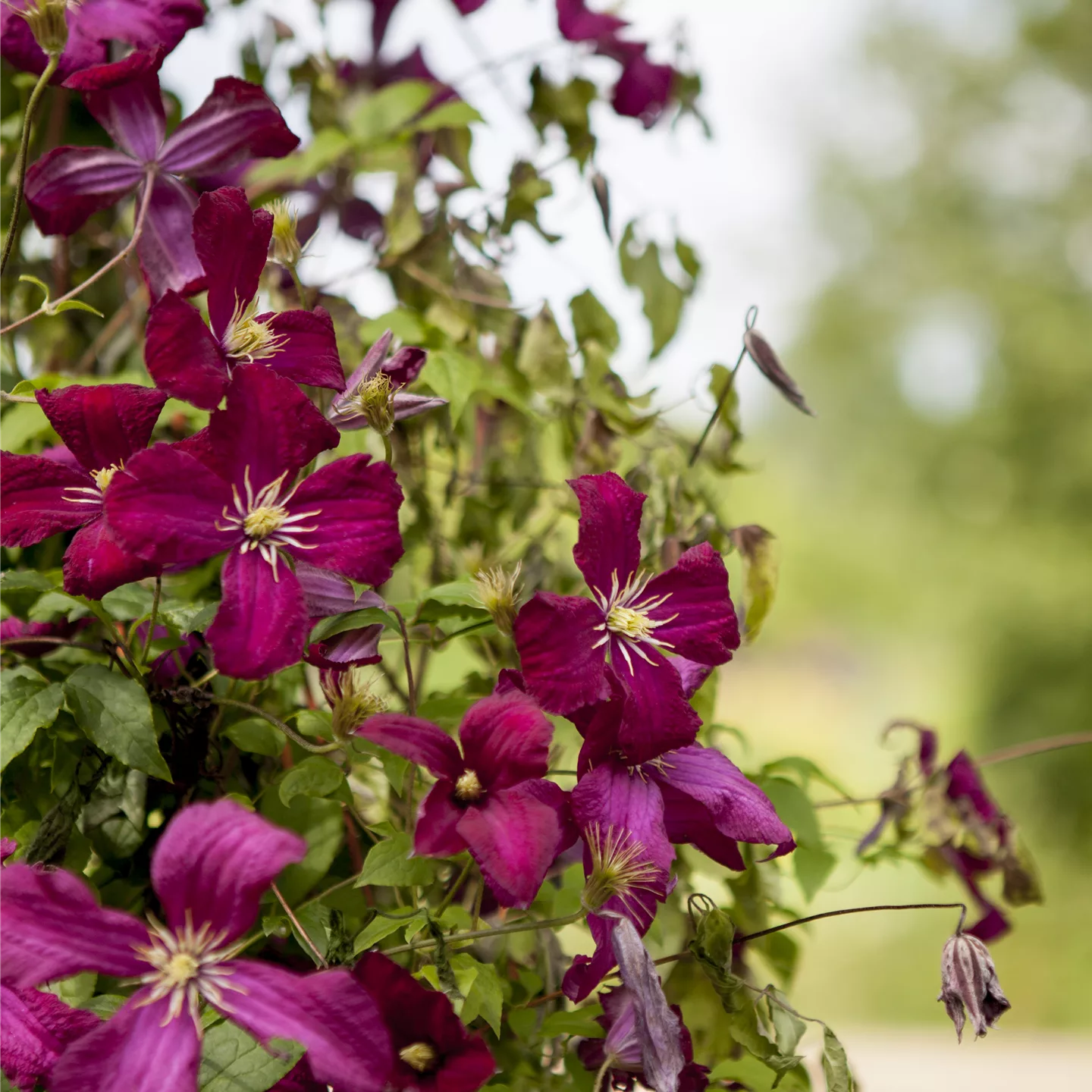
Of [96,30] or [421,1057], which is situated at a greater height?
[96,30]

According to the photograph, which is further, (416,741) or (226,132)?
(226,132)

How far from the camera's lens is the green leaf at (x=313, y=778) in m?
0.36

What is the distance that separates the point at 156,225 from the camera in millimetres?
432

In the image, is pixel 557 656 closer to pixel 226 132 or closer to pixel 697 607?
pixel 697 607

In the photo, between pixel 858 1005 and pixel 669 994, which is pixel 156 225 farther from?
pixel 858 1005

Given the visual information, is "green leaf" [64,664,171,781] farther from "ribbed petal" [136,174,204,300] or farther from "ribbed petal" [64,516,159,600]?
"ribbed petal" [136,174,204,300]

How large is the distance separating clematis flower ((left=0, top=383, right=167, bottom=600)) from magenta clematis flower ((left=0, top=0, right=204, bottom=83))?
0.54ft

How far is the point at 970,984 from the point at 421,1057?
175 mm

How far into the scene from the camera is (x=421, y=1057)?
319 mm

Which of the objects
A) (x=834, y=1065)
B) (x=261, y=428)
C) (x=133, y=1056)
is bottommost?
(x=834, y=1065)

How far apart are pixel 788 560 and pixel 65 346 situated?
6451 millimetres

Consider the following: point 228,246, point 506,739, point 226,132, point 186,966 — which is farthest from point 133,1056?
point 226,132

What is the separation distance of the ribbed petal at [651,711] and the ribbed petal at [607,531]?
3 cm

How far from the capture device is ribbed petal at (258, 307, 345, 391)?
358mm
